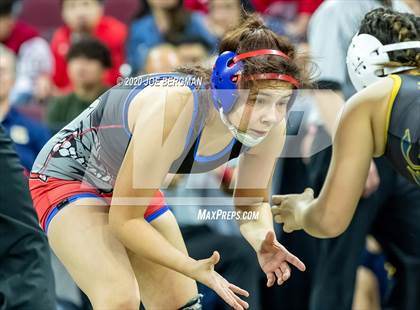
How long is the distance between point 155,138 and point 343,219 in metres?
0.75

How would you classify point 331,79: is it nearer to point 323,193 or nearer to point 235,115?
point 323,193

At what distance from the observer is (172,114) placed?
10.1ft

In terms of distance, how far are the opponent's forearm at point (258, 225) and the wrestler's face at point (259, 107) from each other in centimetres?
32

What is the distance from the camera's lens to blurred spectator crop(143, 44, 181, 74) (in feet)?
16.1

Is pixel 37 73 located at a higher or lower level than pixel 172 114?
lower

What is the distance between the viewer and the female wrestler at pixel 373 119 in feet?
10.7

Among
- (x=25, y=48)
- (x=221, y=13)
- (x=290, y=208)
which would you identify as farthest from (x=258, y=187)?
(x=25, y=48)

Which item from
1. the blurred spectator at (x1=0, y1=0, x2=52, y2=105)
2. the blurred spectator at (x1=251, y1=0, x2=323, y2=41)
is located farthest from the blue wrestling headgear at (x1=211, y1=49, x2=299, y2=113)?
the blurred spectator at (x1=0, y1=0, x2=52, y2=105)

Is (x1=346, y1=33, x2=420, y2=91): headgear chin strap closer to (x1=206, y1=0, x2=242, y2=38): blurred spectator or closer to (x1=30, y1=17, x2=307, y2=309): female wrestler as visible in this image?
(x1=30, y1=17, x2=307, y2=309): female wrestler

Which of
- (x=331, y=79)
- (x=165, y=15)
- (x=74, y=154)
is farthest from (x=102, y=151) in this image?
(x=165, y=15)

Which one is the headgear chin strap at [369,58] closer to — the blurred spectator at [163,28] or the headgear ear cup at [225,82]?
the headgear ear cup at [225,82]

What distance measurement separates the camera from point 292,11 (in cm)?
563

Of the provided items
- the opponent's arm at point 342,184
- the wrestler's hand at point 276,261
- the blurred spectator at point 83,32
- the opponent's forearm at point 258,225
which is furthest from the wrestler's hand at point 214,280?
the blurred spectator at point 83,32

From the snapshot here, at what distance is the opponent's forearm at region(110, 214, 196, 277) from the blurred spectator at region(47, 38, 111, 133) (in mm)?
1464
